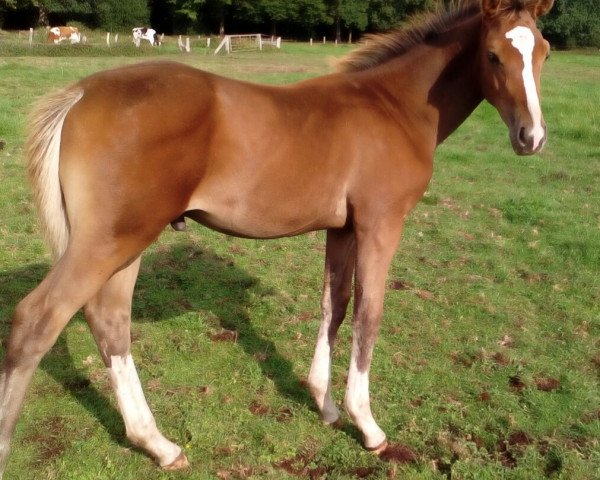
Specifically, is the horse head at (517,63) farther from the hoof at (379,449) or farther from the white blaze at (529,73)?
the hoof at (379,449)

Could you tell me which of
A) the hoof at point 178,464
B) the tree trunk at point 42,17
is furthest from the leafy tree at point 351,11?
the hoof at point 178,464

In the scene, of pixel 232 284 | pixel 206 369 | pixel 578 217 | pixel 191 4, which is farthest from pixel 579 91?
pixel 191 4

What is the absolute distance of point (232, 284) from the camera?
527 cm

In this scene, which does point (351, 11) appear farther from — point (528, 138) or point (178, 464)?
point (178, 464)

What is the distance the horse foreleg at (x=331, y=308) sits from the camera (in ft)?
11.5

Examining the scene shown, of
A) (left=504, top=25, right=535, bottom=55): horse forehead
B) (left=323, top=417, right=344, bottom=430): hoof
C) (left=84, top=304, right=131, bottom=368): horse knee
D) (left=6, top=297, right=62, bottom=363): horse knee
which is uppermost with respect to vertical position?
(left=504, top=25, right=535, bottom=55): horse forehead

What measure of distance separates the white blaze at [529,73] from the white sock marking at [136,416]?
2.34 metres

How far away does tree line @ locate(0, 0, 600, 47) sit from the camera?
170ft

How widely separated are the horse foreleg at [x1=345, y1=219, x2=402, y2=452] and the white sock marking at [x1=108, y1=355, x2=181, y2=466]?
100 cm

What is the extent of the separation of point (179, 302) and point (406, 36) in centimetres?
274

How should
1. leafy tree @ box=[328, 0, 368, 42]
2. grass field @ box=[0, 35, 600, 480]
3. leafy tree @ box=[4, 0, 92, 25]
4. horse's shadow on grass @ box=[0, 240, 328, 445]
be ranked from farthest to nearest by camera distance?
1. leafy tree @ box=[328, 0, 368, 42]
2. leafy tree @ box=[4, 0, 92, 25]
3. horse's shadow on grass @ box=[0, 240, 328, 445]
4. grass field @ box=[0, 35, 600, 480]

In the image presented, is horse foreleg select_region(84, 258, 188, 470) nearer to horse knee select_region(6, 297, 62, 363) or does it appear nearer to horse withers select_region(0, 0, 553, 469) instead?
horse withers select_region(0, 0, 553, 469)

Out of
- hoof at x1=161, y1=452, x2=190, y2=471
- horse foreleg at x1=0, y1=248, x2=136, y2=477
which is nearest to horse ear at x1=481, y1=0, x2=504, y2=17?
horse foreleg at x1=0, y1=248, x2=136, y2=477

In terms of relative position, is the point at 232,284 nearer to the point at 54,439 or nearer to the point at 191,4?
the point at 54,439
